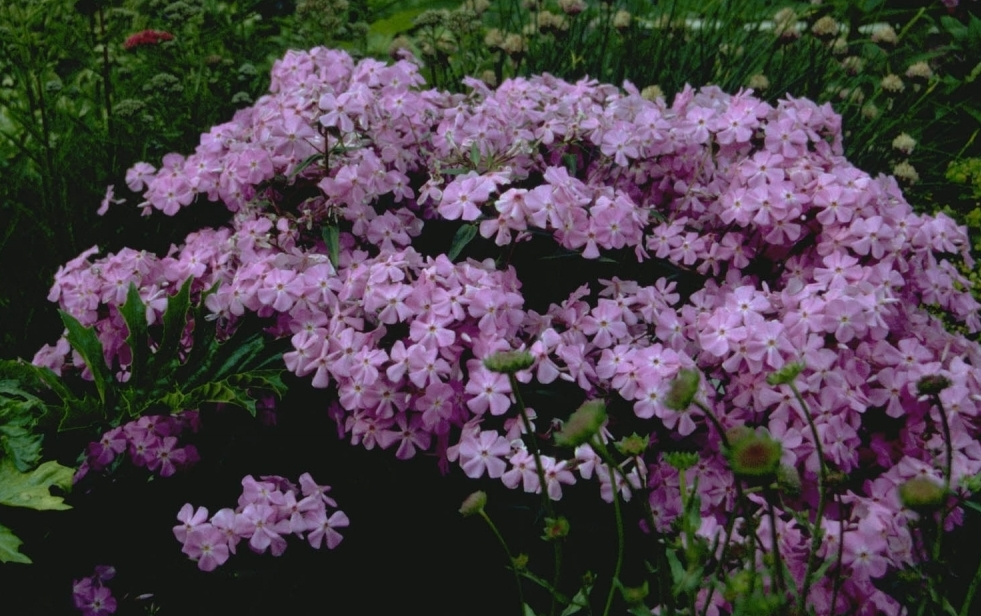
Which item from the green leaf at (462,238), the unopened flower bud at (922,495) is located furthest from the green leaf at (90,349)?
the unopened flower bud at (922,495)

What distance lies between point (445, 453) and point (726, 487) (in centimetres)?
42

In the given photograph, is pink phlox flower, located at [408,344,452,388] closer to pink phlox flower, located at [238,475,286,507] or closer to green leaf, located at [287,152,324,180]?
pink phlox flower, located at [238,475,286,507]

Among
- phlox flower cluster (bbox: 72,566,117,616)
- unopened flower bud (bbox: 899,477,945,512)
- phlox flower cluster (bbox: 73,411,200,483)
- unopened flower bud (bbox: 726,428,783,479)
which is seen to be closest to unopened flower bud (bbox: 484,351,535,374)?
unopened flower bud (bbox: 726,428,783,479)

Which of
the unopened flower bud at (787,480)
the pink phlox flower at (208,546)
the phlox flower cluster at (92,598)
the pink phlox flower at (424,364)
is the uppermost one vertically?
the unopened flower bud at (787,480)

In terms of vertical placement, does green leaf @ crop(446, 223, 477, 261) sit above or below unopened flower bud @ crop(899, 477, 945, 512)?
below

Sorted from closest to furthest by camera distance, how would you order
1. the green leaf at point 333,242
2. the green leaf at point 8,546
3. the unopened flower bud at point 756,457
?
the unopened flower bud at point 756,457, the green leaf at point 8,546, the green leaf at point 333,242

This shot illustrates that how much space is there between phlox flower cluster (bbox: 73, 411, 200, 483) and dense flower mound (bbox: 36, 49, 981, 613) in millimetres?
172

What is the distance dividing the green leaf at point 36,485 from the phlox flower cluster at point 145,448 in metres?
0.14

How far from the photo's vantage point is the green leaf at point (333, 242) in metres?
1.62

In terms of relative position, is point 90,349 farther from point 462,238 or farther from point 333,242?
point 462,238

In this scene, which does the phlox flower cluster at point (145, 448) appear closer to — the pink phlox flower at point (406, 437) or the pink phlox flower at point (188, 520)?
the pink phlox flower at point (188, 520)

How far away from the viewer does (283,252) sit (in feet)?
5.61

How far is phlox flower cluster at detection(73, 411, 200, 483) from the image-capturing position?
1.65 meters

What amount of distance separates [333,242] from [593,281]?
453mm
